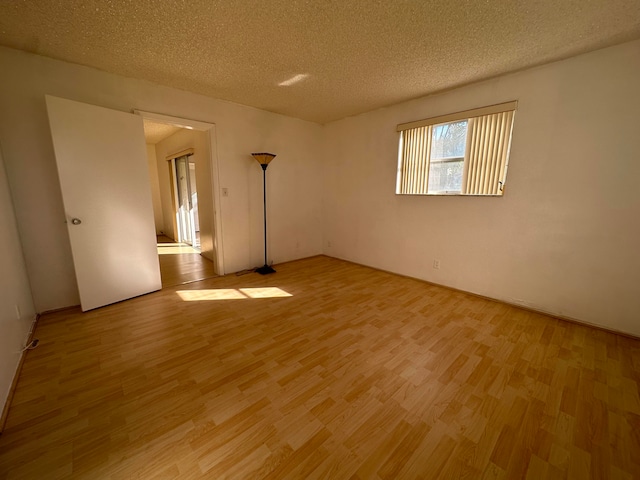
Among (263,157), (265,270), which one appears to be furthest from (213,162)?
(265,270)

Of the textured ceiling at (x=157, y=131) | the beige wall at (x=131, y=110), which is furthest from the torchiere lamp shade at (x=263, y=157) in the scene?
the textured ceiling at (x=157, y=131)

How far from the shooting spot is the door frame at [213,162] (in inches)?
119

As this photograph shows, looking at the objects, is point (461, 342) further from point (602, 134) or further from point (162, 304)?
point (162, 304)

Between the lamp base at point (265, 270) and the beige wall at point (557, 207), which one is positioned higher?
the beige wall at point (557, 207)

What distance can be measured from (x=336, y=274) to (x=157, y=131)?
4.74 m

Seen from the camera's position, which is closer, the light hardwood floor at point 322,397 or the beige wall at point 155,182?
the light hardwood floor at point 322,397

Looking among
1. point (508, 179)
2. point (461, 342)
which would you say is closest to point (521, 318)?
point (461, 342)

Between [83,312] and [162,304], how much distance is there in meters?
0.73

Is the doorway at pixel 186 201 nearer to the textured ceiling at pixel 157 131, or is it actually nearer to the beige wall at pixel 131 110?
the textured ceiling at pixel 157 131

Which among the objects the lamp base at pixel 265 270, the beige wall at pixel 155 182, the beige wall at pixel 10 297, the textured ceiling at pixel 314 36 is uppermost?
the textured ceiling at pixel 314 36

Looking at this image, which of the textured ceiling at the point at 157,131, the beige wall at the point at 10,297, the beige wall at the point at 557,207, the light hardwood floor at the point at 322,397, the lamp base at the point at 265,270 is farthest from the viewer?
the textured ceiling at the point at 157,131

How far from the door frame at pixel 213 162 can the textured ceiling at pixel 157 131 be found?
5.59ft

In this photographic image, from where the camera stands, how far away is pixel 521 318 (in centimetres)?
258

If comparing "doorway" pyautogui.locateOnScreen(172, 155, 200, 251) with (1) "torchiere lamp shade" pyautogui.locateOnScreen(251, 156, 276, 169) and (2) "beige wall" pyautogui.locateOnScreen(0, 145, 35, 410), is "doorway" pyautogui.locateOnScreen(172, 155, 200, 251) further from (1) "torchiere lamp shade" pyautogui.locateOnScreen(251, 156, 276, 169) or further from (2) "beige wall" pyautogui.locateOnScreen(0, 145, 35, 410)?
(2) "beige wall" pyautogui.locateOnScreen(0, 145, 35, 410)
